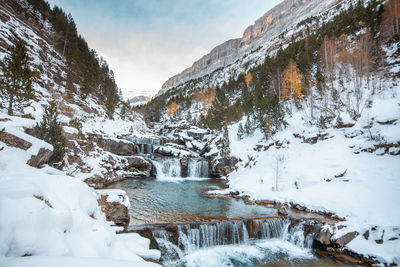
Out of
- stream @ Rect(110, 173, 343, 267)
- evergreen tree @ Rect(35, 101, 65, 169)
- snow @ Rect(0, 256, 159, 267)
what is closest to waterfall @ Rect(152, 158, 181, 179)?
stream @ Rect(110, 173, 343, 267)

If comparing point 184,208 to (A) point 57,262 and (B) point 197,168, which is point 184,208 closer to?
(A) point 57,262

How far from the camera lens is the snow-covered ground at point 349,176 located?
9165mm

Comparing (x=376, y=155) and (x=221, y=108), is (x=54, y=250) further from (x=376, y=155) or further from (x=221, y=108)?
(x=221, y=108)

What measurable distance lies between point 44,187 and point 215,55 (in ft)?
491

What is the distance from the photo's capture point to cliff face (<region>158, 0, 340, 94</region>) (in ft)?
300

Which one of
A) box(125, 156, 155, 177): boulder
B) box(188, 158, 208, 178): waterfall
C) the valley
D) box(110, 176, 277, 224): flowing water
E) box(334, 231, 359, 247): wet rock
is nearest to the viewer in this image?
the valley

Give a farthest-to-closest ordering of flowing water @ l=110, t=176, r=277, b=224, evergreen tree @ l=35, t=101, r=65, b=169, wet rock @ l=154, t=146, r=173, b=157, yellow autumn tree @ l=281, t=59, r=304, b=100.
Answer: yellow autumn tree @ l=281, t=59, r=304, b=100 < wet rock @ l=154, t=146, r=173, b=157 < evergreen tree @ l=35, t=101, r=65, b=169 < flowing water @ l=110, t=176, r=277, b=224

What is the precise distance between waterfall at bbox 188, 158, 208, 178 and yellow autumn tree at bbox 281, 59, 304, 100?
2371 centimetres

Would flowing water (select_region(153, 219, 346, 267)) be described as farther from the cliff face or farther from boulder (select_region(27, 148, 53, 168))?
the cliff face

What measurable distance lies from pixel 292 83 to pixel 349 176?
26.5m

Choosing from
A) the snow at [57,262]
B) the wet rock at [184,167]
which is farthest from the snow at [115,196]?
the wet rock at [184,167]

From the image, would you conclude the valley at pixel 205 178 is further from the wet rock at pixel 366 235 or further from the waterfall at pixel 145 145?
the waterfall at pixel 145 145

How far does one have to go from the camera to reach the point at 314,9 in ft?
283

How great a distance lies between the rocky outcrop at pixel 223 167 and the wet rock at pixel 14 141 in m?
25.5
